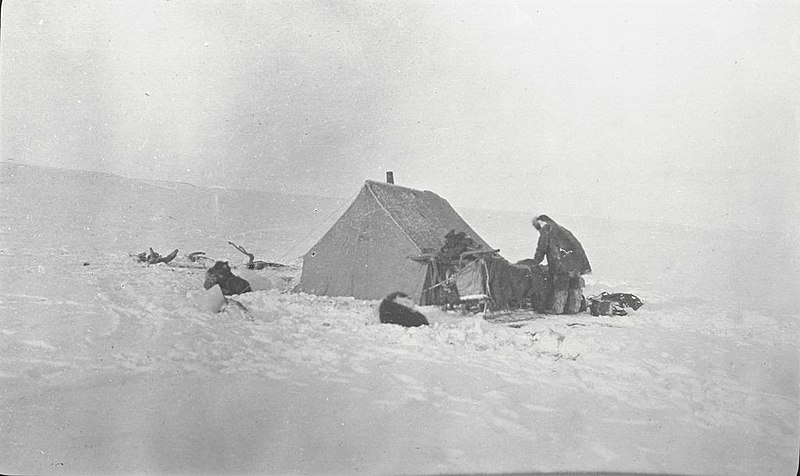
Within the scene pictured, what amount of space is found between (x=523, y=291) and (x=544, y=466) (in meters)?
0.59

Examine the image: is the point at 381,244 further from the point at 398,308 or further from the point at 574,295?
the point at 574,295

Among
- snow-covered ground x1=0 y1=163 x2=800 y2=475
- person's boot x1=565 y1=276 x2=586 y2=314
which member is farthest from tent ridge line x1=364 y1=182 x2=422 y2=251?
person's boot x1=565 y1=276 x2=586 y2=314

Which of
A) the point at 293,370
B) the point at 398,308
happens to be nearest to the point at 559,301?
the point at 398,308

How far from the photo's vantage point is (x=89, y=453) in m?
2.32

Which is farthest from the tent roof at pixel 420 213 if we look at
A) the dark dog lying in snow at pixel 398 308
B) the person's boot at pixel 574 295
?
the person's boot at pixel 574 295

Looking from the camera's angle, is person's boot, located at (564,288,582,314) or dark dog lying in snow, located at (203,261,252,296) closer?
dark dog lying in snow, located at (203,261,252,296)

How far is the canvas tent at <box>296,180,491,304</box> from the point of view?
94.5 inches

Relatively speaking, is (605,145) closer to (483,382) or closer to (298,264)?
(483,382)

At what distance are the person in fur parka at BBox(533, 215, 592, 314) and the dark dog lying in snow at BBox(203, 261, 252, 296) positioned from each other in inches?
41.1

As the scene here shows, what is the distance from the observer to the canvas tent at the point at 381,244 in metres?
2.40

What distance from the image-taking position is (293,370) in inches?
92.3

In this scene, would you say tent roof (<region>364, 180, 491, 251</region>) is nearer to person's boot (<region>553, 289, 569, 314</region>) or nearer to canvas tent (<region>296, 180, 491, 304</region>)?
canvas tent (<region>296, 180, 491, 304</region>)

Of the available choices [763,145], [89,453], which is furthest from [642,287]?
[89,453]

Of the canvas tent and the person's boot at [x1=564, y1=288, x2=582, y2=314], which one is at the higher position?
the canvas tent
